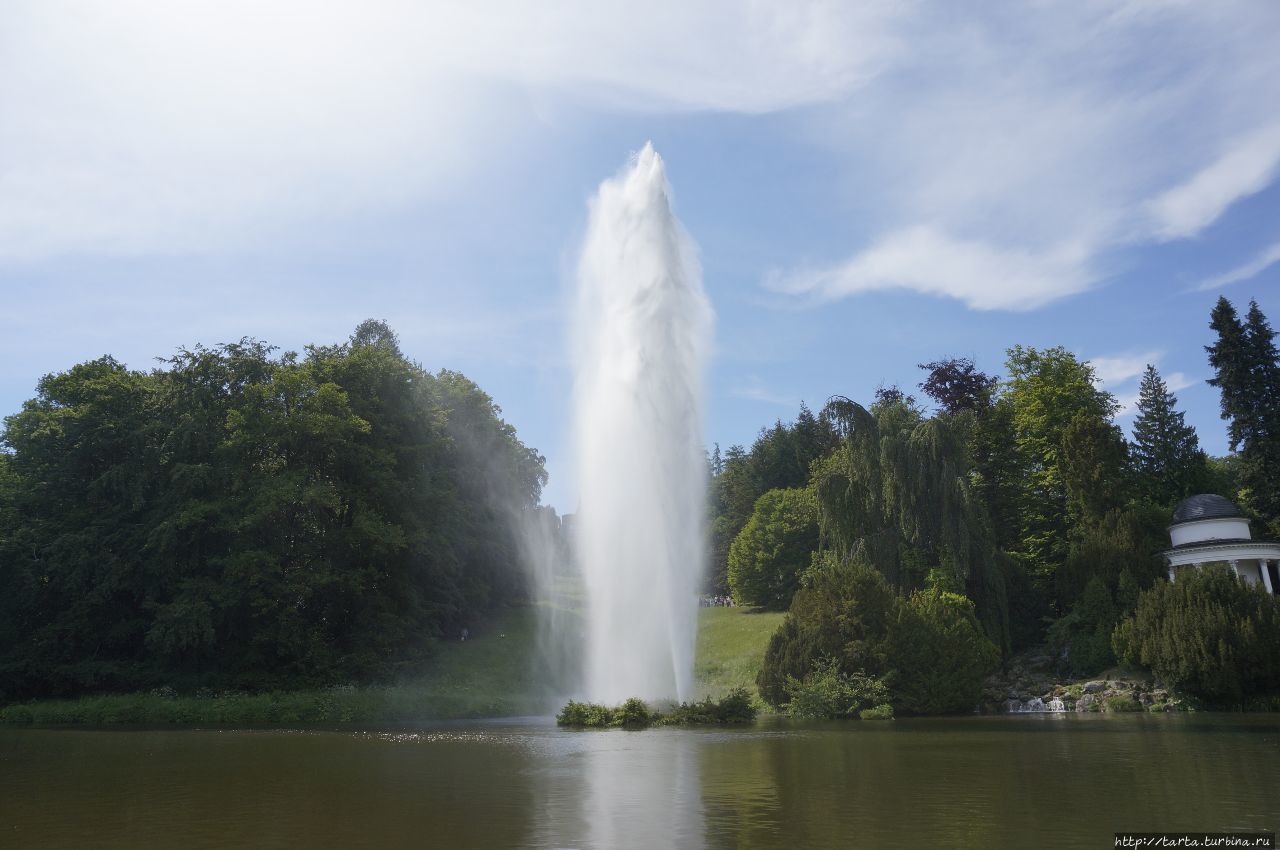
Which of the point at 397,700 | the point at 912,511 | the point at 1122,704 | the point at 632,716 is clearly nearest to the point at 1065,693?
the point at 1122,704

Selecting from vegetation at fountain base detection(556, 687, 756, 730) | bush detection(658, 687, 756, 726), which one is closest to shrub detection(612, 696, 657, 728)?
vegetation at fountain base detection(556, 687, 756, 730)

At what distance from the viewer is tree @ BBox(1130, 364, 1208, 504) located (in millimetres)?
51062

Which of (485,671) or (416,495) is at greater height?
(416,495)

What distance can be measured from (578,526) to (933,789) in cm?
2200

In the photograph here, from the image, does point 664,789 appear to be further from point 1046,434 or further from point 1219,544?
point 1046,434

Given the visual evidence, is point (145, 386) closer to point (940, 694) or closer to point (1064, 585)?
point (940, 694)

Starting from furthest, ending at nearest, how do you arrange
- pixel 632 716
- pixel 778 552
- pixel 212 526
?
1. pixel 778 552
2. pixel 212 526
3. pixel 632 716

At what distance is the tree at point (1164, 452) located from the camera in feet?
168

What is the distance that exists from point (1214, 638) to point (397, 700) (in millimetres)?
30089

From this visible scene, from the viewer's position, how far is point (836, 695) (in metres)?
28.3

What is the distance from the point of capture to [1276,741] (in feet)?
61.2

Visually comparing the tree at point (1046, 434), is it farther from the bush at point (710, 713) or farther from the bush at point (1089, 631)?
the bush at point (710, 713)

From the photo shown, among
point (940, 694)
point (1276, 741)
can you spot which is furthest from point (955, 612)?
point (1276, 741)

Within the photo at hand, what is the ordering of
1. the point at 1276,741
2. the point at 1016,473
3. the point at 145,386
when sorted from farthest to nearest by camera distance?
the point at 1016,473 < the point at 145,386 < the point at 1276,741
